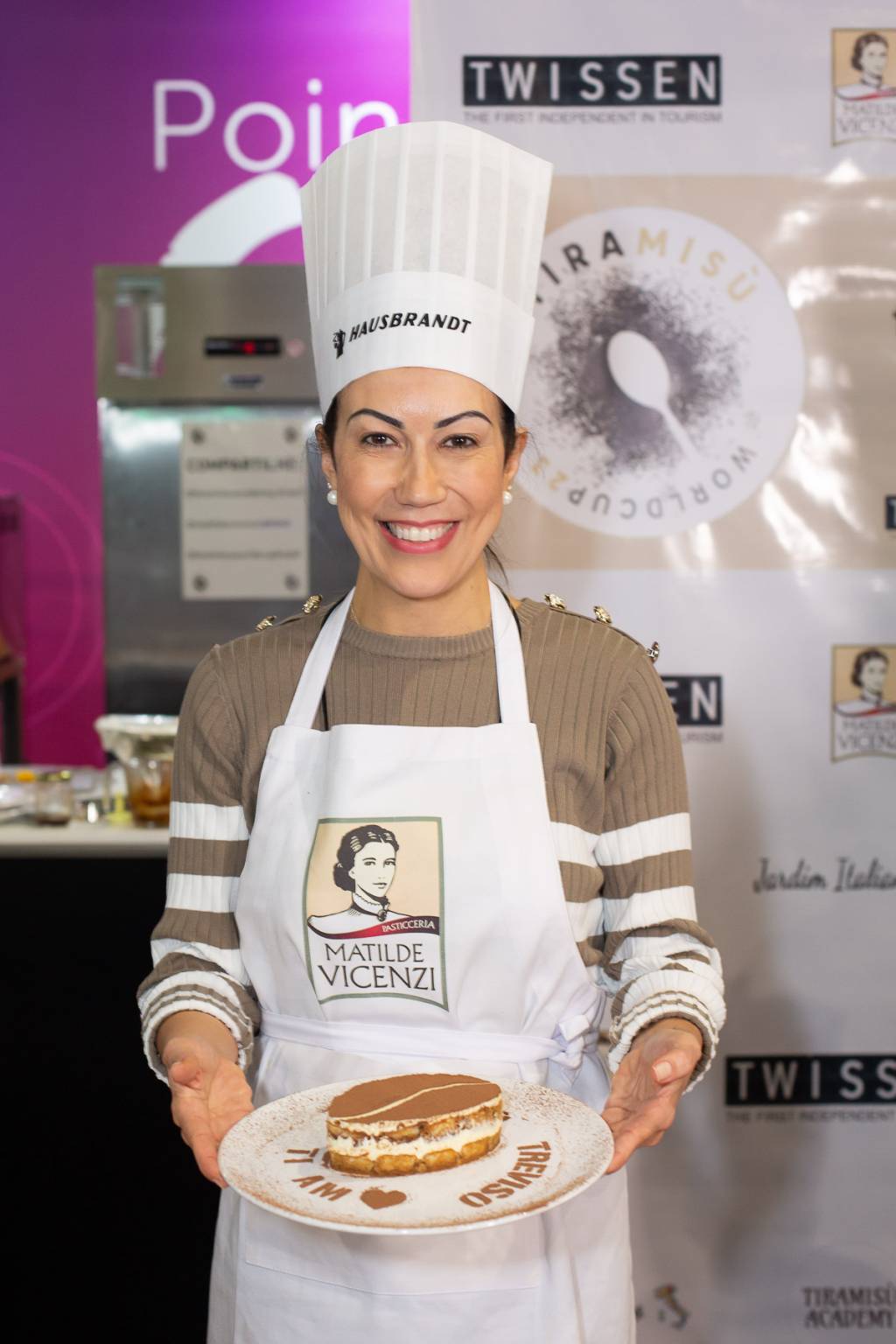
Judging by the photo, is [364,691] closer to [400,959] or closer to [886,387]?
[400,959]

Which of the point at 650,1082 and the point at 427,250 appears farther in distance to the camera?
the point at 427,250

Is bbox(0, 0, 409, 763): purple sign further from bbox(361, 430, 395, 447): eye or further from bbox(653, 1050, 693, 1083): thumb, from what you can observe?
bbox(653, 1050, 693, 1083): thumb

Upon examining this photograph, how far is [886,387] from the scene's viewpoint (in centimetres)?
217

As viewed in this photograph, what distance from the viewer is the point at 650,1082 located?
4.03 ft

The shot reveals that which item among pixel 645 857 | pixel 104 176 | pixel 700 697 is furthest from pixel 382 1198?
pixel 104 176

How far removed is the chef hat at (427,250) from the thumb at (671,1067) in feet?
2.18

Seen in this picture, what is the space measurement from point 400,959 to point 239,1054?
187mm

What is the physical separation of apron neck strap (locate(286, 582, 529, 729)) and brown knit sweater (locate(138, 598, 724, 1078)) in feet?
0.04

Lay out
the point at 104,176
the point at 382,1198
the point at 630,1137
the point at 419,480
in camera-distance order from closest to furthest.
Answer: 1. the point at 382,1198
2. the point at 630,1137
3. the point at 419,480
4. the point at 104,176

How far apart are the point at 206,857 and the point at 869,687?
122cm

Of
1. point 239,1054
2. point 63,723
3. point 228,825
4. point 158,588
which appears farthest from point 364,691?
point 63,723

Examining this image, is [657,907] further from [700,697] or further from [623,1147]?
[700,697]

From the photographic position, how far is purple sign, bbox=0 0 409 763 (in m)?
4.75

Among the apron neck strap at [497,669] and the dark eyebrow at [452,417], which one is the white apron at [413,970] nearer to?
A: the apron neck strap at [497,669]
